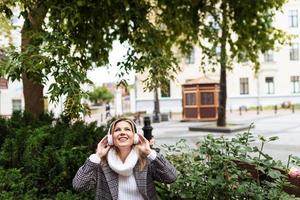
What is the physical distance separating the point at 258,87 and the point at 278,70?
290cm

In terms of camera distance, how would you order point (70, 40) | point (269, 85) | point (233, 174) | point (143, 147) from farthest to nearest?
1. point (269, 85)
2. point (70, 40)
3. point (233, 174)
4. point (143, 147)

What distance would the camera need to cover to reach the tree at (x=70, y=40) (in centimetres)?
521

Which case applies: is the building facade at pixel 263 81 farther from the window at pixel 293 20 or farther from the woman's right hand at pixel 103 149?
the woman's right hand at pixel 103 149

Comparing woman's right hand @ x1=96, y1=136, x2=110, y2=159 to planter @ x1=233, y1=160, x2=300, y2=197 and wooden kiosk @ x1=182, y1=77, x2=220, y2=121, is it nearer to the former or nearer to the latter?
planter @ x1=233, y1=160, x2=300, y2=197

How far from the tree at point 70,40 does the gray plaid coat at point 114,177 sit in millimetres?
1809

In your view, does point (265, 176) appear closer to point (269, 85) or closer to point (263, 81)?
point (263, 81)

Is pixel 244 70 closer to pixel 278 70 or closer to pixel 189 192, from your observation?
pixel 278 70

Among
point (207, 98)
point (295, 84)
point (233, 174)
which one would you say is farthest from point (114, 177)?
point (295, 84)

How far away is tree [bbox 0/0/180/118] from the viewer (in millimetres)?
5215

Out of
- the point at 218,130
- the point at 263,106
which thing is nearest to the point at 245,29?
the point at 218,130

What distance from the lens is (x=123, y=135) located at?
3.07 meters

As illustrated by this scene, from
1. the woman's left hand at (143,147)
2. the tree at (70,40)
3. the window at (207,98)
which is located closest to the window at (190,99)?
the window at (207,98)

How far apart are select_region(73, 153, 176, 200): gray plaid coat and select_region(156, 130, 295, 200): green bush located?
1.96 feet

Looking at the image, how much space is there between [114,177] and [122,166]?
141mm
